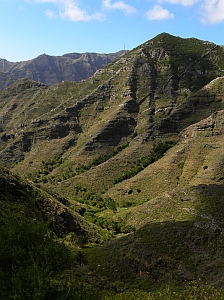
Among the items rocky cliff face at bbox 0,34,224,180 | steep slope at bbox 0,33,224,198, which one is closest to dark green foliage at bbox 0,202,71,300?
steep slope at bbox 0,33,224,198

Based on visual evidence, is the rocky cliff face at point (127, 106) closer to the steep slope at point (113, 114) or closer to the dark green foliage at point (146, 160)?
the steep slope at point (113, 114)

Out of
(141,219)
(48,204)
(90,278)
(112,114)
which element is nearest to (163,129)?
(112,114)

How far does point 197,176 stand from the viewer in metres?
71.1

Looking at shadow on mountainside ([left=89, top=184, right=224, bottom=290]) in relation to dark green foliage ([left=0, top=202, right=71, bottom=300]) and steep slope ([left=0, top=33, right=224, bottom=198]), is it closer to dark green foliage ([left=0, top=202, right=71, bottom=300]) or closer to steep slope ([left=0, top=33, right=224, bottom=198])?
dark green foliage ([left=0, top=202, right=71, bottom=300])

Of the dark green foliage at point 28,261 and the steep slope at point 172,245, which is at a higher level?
the dark green foliage at point 28,261

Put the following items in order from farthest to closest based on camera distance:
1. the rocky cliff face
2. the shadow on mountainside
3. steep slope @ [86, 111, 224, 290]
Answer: the rocky cliff face → steep slope @ [86, 111, 224, 290] → the shadow on mountainside

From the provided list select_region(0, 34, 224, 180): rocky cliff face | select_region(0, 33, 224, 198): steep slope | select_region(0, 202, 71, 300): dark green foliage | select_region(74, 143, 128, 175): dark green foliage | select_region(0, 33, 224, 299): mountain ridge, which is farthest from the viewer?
select_region(0, 34, 224, 180): rocky cliff face

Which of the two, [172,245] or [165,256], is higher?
[172,245]

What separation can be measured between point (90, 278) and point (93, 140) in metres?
86.8

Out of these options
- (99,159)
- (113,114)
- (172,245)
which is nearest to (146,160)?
(99,159)

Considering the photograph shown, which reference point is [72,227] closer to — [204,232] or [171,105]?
[204,232]

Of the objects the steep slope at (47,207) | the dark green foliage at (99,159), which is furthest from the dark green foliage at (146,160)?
the steep slope at (47,207)

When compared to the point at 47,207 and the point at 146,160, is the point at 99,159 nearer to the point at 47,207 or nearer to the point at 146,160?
the point at 146,160

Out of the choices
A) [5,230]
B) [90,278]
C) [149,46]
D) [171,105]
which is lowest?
[90,278]
